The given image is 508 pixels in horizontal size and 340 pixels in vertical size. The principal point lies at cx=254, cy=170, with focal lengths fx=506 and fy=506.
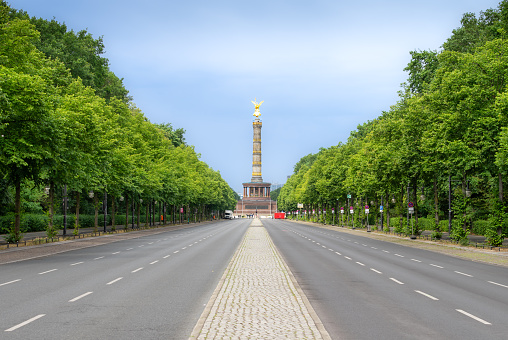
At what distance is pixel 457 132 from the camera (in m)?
36.4

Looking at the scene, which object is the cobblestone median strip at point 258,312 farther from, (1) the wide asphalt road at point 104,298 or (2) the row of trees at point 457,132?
(2) the row of trees at point 457,132

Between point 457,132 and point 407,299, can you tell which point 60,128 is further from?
point 457,132

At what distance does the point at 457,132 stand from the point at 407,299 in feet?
86.4

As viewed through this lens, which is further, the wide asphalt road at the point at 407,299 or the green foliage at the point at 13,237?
the green foliage at the point at 13,237

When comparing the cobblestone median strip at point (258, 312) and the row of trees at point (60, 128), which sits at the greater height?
the row of trees at point (60, 128)

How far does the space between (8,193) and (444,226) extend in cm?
4948

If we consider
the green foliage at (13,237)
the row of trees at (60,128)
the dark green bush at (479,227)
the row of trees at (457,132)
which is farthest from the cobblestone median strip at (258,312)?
the dark green bush at (479,227)

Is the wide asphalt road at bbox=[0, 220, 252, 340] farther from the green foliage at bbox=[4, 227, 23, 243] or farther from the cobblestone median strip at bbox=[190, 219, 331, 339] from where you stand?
the green foliage at bbox=[4, 227, 23, 243]

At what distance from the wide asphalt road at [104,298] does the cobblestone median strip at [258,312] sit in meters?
0.46

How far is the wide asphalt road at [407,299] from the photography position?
372 inches

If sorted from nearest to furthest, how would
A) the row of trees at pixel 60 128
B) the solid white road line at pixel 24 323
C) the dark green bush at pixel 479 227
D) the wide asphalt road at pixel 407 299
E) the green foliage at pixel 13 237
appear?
1. the solid white road line at pixel 24 323
2. the wide asphalt road at pixel 407 299
3. the row of trees at pixel 60 128
4. the green foliage at pixel 13 237
5. the dark green bush at pixel 479 227

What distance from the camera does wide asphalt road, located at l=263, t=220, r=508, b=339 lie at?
9446mm

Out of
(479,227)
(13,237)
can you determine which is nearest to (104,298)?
(13,237)

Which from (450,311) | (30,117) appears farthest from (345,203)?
(450,311)
